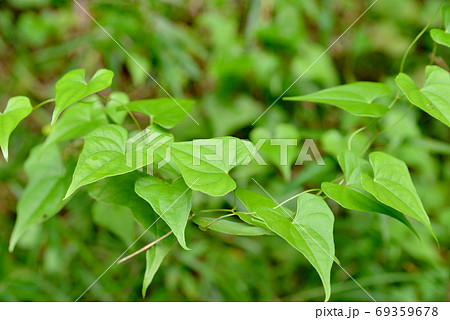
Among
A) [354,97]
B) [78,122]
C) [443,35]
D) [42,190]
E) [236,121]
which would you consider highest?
[443,35]

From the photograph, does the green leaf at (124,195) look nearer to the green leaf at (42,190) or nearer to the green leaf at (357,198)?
the green leaf at (42,190)

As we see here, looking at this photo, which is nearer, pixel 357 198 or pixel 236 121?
pixel 357 198

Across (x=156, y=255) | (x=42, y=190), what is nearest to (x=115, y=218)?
(x=42, y=190)

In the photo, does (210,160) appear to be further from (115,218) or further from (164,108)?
(115,218)

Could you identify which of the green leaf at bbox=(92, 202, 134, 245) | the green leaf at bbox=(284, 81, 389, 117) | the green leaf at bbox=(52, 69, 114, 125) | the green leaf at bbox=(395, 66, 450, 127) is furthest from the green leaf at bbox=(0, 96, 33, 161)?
the green leaf at bbox=(395, 66, 450, 127)

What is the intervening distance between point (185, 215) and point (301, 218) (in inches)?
6.0

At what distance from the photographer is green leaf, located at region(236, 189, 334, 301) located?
46cm

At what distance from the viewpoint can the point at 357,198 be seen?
539 mm

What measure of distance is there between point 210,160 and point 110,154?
14 centimetres

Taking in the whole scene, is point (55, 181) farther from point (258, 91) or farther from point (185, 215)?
point (258, 91)

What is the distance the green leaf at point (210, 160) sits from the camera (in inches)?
19.2

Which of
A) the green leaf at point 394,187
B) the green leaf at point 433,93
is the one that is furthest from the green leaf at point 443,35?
the green leaf at point 394,187

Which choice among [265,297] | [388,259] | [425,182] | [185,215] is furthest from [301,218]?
[425,182]

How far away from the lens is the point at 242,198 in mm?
522
